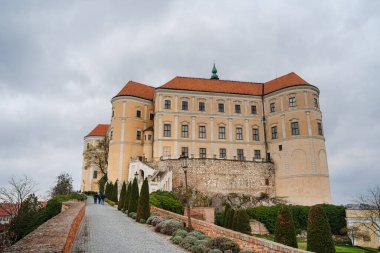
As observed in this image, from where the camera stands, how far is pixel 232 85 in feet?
173

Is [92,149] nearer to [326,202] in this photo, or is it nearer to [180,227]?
[326,202]

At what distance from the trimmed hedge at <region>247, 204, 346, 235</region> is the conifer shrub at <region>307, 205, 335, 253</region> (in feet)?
90.6

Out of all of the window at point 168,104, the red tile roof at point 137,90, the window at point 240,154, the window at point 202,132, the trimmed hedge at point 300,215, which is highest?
the red tile roof at point 137,90

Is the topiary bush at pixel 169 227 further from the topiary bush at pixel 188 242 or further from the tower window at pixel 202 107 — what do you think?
the tower window at pixel 202 107

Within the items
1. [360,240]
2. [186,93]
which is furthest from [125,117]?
[360,240]

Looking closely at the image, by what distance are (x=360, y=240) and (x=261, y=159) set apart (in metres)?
15.8

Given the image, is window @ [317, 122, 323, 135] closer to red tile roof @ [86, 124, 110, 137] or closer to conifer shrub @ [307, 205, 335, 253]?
conifer shrub @ [307, 205, 335, 253]

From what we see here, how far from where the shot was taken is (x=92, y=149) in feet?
182

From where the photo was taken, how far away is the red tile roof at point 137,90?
4891 centimetres

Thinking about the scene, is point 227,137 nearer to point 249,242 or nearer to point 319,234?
point 319,234

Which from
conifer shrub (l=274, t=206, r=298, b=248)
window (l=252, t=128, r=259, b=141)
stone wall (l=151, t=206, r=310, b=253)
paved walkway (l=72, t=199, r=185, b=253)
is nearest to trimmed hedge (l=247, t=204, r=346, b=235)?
window (l=252, t=128, r=259, b=141)

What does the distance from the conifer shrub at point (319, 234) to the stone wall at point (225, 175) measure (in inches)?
1205

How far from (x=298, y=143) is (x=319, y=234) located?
34.8 metres

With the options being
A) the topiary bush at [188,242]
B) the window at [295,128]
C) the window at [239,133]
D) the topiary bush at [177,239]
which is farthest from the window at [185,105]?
the topiary bush at [188,242]
